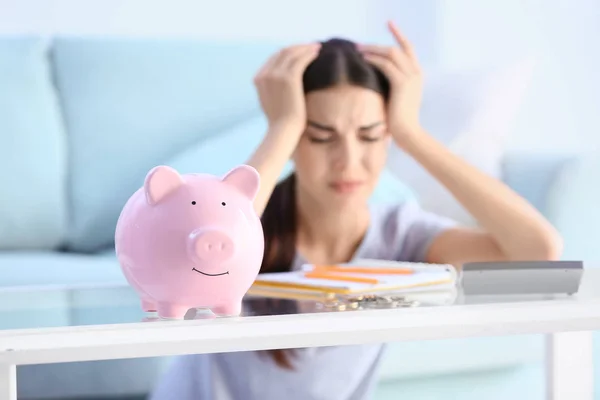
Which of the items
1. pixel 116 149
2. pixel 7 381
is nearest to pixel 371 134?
pixel 7 381

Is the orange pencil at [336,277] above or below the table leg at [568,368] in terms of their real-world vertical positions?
above

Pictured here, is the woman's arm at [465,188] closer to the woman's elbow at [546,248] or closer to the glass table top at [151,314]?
the woman's elbow at [546,248]

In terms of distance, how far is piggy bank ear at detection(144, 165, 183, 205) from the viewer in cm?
62

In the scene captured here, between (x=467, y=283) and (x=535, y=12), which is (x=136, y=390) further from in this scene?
(x=535, y=12)

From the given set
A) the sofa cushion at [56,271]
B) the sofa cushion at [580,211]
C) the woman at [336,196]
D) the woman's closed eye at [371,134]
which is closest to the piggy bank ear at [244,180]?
the woman at [336,196]

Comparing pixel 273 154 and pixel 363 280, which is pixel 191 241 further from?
pixel 273 154

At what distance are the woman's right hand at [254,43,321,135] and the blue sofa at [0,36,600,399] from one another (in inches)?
14.3

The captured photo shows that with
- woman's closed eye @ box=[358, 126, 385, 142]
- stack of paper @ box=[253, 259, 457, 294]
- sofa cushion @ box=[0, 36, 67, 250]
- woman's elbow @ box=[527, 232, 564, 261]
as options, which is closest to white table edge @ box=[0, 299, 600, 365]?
stack of paper @ box=[253, 259, 457, 294]

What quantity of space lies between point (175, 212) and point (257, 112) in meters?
1.10

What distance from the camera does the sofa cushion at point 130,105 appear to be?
1.60 m

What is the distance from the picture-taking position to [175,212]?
62cm

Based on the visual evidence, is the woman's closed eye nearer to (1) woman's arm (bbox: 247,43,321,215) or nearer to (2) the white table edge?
(1) woman's arm (bbox: 247,43,321,215)

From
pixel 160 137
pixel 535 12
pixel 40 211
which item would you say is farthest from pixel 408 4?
pixel 40 211

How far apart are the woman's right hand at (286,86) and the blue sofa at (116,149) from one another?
1.19 ft
